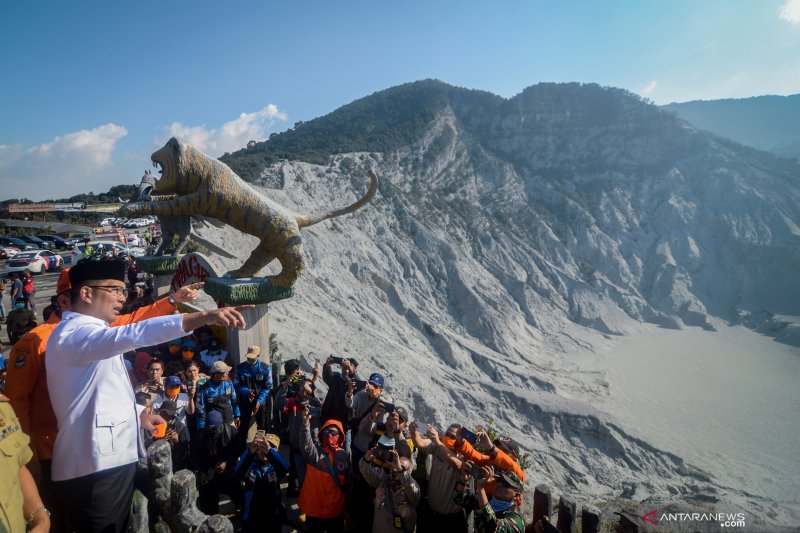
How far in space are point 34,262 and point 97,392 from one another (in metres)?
18.9

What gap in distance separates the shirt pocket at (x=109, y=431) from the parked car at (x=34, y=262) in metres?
17.6

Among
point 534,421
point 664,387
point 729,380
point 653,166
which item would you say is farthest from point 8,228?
point 653,166

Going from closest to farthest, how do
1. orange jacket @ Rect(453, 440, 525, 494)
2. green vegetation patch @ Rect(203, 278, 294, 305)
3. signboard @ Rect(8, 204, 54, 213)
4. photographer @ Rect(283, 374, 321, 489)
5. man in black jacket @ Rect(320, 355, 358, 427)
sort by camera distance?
orange jacket @ Rect(453, 440, 525, 494), photographer @ Rect(283, 374, 321, 489), man in black jacket @ Rect(320, 355, 358, 427), green vegetation patch @ Rect(203, 278, 294, 305), signboard @ Rect(8, 204, 54, 213)

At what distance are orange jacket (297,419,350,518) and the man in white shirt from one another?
4.50ft

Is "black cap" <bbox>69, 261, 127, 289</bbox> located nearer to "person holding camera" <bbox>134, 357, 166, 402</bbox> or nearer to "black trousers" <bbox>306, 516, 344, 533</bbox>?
"person holding camera" <bbox>134, 357, 166, 402</bbox>

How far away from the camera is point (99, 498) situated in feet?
6.39

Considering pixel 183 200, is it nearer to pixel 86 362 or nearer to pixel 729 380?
pixel 86 362

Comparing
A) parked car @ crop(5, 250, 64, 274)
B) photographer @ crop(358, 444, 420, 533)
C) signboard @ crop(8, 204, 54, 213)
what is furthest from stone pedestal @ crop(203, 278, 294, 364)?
signboard @ crop(8, 204, 54, 213)

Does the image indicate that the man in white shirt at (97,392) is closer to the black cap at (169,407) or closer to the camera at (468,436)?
the black cap at (169,407)

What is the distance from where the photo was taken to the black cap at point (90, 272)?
194 centimetres

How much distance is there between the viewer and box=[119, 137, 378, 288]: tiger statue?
522 cm

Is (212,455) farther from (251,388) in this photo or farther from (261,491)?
(251,388)

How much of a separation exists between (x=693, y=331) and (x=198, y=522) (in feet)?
102

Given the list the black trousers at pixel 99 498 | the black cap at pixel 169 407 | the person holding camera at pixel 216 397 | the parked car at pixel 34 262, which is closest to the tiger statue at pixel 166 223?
the person holding camera at pixel 216 397
